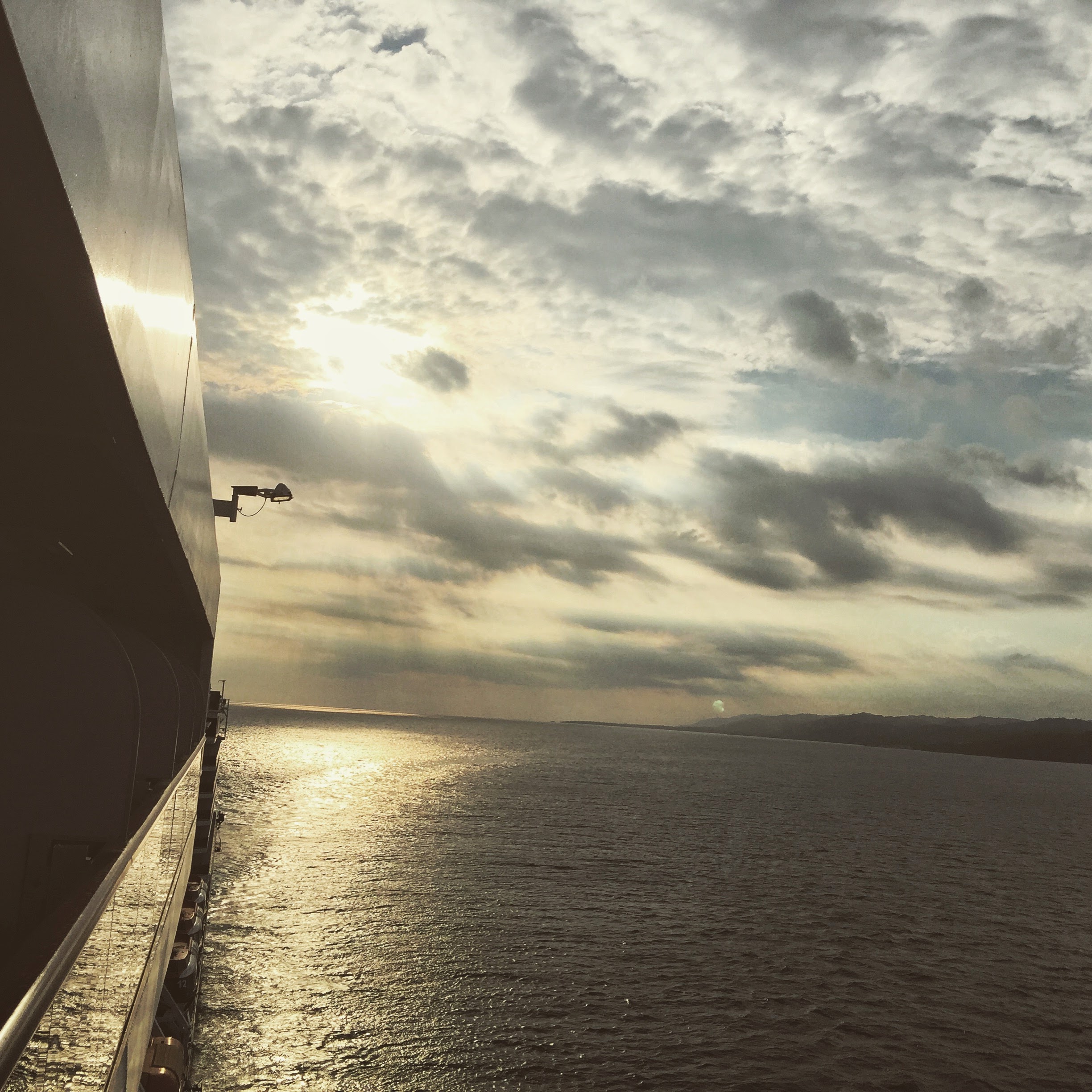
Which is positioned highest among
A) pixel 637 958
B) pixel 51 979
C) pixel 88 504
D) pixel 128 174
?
pixel 128 174

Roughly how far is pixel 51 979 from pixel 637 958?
30.6 metres

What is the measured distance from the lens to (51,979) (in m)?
3.23

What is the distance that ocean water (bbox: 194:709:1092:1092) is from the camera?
21938 mm

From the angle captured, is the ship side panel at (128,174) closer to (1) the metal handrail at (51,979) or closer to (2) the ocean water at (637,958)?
(1) the metal handrail at (51,979)

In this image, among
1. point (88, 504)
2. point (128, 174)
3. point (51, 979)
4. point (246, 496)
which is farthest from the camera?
point (246, 496)

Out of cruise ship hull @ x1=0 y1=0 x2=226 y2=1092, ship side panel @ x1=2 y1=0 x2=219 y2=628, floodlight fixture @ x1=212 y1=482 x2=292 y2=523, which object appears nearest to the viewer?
ship side panel @ x1=2 y1=0 x2=219 y2=628

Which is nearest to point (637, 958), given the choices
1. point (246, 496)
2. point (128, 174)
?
point (246, 496)

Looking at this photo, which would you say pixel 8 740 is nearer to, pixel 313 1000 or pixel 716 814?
pixel 313 1000

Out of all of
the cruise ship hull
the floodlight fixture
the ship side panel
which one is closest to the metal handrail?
the cruise ship hull

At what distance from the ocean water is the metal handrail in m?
19.0

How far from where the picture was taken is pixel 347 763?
15275 cm

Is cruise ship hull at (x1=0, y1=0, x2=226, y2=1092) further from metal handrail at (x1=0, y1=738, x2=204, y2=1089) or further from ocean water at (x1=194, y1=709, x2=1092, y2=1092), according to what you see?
ocean water at (x1=194, y1=709, x2=1092, y2=1092)

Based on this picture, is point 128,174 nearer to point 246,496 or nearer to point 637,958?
point 246,496

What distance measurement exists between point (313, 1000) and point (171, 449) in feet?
82.8
